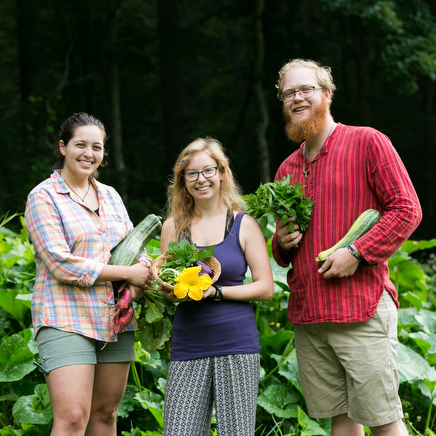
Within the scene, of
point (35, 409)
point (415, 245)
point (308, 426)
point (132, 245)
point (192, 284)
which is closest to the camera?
point (192, 284)

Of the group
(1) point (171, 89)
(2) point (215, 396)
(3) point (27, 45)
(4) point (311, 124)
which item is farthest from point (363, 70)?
(2) point (215, 396)

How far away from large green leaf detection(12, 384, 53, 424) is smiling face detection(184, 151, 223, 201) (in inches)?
67.1

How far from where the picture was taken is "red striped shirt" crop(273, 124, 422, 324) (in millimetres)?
2525

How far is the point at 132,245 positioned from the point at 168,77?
36.2ft

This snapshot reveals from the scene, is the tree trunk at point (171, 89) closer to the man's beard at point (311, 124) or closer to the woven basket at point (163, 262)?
the man's beard at point (311, 124)

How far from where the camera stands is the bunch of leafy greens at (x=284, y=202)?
2.64 meters

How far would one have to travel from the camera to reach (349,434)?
9.19ft

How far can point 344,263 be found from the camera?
2.52 metres

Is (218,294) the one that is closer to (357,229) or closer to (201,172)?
(201,172)

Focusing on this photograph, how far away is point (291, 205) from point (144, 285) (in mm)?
927

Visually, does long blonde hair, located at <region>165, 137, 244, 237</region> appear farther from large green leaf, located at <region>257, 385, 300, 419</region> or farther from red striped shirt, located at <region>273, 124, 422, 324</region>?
large green leaf, located at <region>257, 385, 300, 419</region>

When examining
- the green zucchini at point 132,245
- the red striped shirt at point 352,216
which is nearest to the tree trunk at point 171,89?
the green zucchini at point 132,245

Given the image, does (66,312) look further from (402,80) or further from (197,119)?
(197,119)

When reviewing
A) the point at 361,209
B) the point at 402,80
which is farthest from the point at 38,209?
the point at 402,80
